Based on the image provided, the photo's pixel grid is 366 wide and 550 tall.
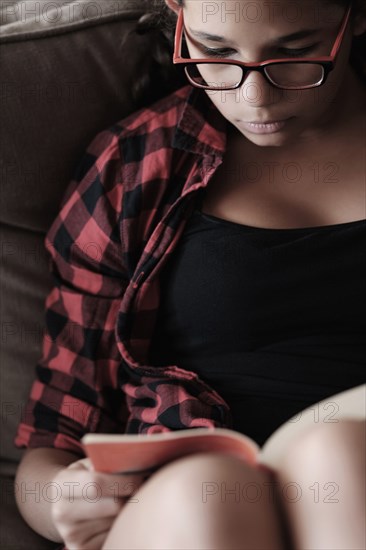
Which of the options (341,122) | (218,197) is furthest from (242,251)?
(341,122)

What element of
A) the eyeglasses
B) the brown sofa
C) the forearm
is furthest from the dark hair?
the forearm

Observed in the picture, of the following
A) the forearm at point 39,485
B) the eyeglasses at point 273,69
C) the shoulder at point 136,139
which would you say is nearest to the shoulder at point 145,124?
the shoulder at point 136,139

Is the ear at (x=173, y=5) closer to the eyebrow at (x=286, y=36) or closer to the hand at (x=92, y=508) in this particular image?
the eyebrow at (x=286, y=36)

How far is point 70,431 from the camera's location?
1167mm

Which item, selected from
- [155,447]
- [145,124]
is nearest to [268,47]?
[145,124]

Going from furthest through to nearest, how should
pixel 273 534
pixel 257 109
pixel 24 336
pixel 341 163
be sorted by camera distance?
pixel 24 336, pixel 341 163, pixel 257 109, pixel 273 534

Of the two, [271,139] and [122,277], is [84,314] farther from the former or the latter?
[271,139]

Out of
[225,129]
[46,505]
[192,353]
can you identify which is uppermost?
[225,129]

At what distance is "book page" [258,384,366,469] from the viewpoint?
0.79m

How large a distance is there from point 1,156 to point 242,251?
0.37m

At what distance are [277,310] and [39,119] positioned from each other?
43 centimetres

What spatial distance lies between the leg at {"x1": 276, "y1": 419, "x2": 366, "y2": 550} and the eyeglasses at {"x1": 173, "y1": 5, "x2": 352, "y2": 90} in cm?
42

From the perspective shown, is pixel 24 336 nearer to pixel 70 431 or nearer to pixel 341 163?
pixel 70 431

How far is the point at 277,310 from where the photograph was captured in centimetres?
108
